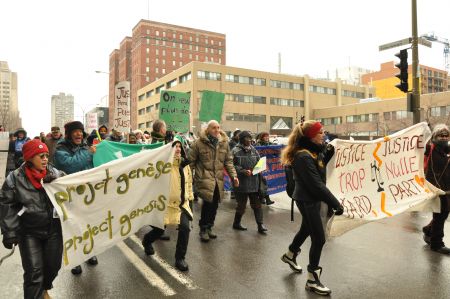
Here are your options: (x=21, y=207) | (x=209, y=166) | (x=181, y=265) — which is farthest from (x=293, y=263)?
(x=21, y=207)

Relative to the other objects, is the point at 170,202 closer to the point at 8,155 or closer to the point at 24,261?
the point at 24,261

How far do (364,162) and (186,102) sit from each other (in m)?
5.61

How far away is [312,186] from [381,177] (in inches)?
82.1

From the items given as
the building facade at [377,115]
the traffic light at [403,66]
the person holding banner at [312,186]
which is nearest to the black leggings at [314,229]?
the person holding banner at [312,186]

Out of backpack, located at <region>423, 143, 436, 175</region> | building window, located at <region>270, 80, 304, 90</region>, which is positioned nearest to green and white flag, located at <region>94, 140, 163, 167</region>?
backpack, located at <region>423, 143, 436, 175</region>

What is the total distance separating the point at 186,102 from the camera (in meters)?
10.3

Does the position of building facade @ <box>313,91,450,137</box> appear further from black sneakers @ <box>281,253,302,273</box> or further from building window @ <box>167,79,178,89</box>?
black sneakers @ <box>281,253,302,273</box>

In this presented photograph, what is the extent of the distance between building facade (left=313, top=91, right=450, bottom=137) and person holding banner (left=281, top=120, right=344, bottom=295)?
51.7 meters

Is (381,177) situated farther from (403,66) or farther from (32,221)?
(403,66)

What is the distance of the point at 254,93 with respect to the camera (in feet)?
243

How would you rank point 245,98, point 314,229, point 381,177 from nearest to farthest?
point 314,229 < point 381,177 < point 245,98

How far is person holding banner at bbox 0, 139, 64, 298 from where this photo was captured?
343 centimetres

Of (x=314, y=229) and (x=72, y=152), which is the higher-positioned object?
(x=72, y=152)

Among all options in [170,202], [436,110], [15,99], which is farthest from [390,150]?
[15,99]
